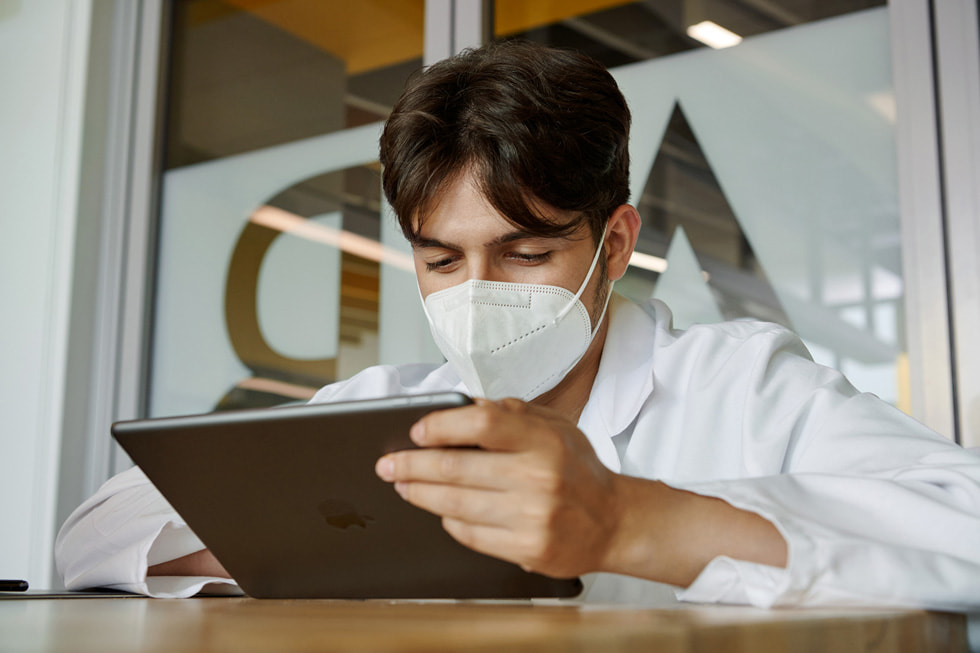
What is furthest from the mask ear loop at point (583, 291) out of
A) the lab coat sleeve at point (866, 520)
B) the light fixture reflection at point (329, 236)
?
the light fixture reflection at point (329, 236)

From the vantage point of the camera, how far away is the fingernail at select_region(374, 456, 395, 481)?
626 millimetres

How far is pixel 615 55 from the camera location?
2.07 m

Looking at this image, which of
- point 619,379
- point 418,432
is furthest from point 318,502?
point 619,379

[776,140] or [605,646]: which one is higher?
[776,140]

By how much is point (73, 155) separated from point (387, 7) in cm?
107

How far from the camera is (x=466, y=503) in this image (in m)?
0.60

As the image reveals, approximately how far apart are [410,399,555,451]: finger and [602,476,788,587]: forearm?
0.33 ft

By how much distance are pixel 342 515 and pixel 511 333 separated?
1.84ft

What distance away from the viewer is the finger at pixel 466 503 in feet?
1.95

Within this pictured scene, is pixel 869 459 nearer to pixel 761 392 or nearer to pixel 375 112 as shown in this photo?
pixel 761 392

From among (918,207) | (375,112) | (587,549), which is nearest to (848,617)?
(587,549)

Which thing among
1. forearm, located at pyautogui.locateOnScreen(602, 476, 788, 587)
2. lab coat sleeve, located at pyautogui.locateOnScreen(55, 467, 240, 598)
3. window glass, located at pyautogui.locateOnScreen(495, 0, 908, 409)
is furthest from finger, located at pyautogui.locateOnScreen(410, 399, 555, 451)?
window glass, located at pyautogui.locateOnScreen(495, 0, 908, 409)

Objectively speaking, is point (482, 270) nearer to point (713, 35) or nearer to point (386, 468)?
point (386, 468)

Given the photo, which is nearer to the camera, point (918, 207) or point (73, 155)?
point (918, 207)
